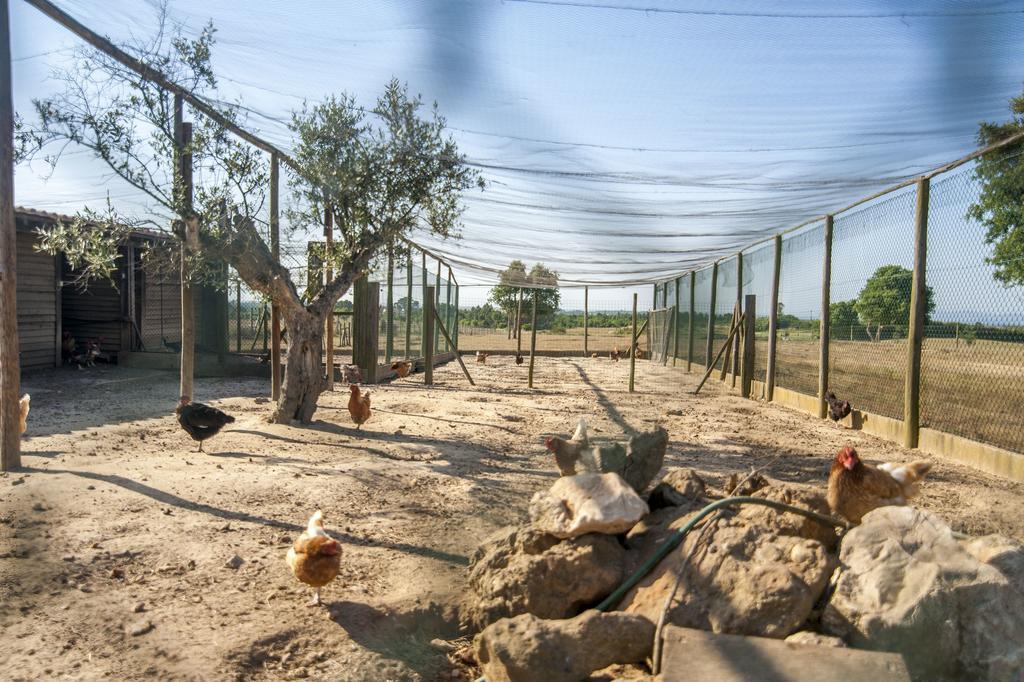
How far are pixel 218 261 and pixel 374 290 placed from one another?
14.7 ft

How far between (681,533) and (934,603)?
2.99 ft

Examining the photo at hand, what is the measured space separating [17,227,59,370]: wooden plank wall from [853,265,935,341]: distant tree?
12.0 meters

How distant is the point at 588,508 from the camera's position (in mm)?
3000

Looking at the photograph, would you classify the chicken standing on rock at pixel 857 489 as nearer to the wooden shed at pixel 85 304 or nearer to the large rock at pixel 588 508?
the large rock at pixel 588 508

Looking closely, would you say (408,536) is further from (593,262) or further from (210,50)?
(593,262)

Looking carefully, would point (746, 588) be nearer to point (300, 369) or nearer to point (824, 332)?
point (300, 369)


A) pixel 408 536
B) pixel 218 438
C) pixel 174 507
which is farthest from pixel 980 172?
pixel 218 438

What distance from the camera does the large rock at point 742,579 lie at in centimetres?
238

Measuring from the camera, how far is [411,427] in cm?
705

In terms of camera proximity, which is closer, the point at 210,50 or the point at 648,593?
the point at 648,593

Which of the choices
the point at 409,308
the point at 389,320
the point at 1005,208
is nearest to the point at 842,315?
the point at 1005,208

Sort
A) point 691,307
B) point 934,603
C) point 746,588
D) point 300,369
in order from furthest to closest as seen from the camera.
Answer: point 691,307, point 300,369, point 746,588, point 934,603

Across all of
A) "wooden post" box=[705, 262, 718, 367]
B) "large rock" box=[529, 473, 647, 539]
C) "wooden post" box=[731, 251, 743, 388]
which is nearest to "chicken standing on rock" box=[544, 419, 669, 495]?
"large rock" box=[529, 473, 647, 539]

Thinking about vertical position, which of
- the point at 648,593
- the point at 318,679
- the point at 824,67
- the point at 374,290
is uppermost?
the point at 824,67
